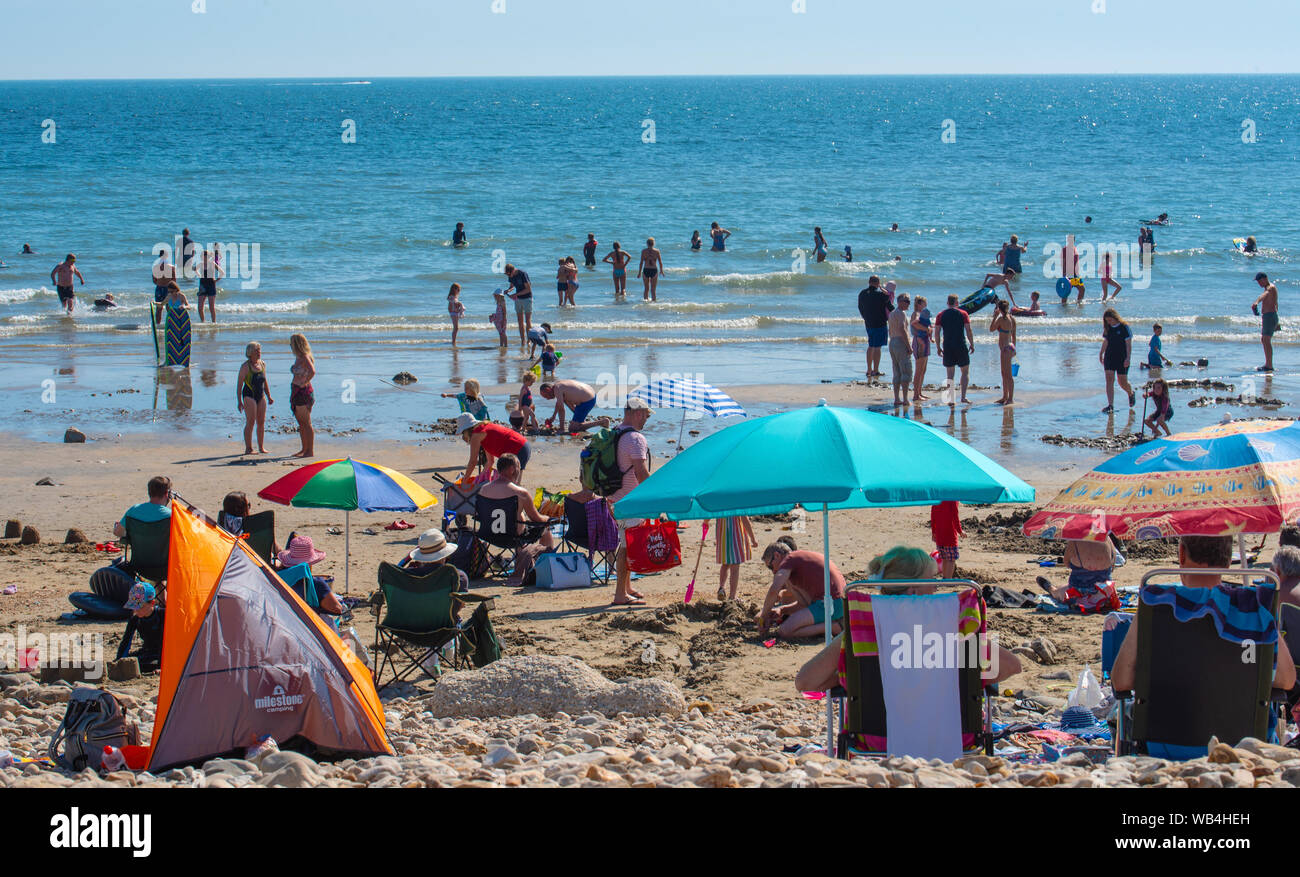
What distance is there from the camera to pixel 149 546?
8070mm

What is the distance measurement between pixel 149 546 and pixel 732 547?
3.80 m

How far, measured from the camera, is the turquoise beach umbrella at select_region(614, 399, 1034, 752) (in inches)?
213

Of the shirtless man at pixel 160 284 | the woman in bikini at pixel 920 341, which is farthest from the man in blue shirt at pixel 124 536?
the shirtless man at pixel 160 284

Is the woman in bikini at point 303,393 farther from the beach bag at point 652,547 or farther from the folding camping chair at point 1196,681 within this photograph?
the folding camping chair at point 1196,681

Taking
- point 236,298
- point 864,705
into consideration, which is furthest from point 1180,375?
point 236,298

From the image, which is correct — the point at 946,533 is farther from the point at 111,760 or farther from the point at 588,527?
the point at 111,760

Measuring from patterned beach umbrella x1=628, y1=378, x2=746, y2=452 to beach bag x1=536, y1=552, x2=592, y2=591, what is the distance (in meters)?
1.78

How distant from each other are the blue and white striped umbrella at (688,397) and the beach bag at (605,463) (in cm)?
152

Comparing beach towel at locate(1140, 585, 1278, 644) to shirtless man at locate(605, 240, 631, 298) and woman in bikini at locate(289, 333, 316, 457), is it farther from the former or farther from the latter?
shirtless man at locate(605, 240, 631, 298)

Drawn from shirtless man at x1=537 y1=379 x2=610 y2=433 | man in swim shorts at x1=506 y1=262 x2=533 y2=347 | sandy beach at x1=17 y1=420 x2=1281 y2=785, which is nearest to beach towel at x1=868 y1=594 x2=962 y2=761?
sandy beach at x1=17 y1=420 x2=1281 y2=785

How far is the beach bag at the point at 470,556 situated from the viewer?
377 inches
